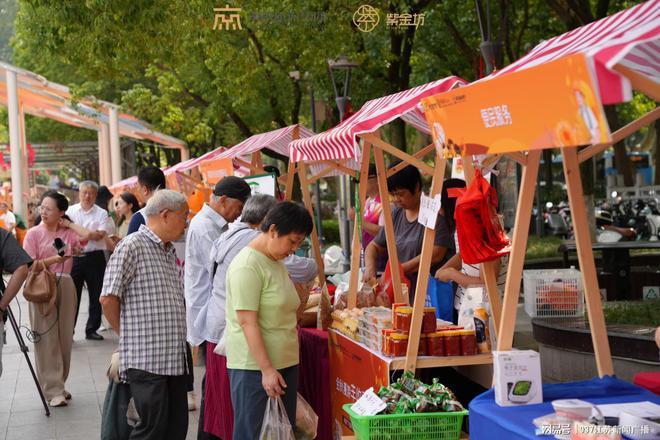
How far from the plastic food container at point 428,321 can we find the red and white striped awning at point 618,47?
68.8 inches

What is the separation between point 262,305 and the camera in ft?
16.1

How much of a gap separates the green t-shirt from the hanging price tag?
46 centimetres

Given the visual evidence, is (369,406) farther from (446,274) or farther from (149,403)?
(446,274)

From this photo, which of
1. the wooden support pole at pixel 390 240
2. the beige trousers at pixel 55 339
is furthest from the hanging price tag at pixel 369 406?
the beige trousers at pixel 55 339

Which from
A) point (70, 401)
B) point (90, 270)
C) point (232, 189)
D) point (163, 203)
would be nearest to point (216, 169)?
point (90, 270)

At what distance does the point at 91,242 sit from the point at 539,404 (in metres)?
8.39

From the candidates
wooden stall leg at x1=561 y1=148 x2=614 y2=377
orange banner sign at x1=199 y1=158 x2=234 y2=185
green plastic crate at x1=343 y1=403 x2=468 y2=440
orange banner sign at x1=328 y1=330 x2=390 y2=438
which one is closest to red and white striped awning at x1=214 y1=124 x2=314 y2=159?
orange banner sign at x1=199 y1=158 x2=234 y2=185

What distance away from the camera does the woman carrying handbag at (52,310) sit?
8.16 metres

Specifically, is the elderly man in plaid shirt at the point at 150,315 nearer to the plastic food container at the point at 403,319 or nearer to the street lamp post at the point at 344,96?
the plastic food container at the point at 403,319

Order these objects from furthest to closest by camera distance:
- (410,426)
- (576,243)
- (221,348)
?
(221,348)
(410,426)
(576,243)

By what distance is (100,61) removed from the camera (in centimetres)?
1491

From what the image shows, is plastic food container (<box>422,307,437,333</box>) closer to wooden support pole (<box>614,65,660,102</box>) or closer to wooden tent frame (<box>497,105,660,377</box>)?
wooden tent frame (<box>497,105,660,377</box>)

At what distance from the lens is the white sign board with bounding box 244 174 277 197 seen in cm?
932

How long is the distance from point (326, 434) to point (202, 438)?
0.88 metres
